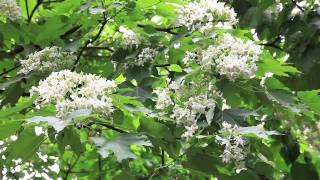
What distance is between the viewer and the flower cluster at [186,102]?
252 cm

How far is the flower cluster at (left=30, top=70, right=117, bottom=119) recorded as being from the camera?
7.36ft

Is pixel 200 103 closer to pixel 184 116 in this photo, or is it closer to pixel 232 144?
pixel 184 116

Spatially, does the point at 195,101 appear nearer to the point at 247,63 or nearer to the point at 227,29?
the point at 247,63

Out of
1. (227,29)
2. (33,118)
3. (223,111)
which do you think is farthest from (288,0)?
(33,118)

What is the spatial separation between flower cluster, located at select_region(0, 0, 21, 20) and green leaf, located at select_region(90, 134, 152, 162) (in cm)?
154

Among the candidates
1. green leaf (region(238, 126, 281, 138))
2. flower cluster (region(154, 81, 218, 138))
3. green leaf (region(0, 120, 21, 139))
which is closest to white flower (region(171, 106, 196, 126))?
flower cluster (region(154, 81, 218, 138))

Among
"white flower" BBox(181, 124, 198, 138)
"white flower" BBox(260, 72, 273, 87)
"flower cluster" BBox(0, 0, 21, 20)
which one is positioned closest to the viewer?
"white flower" BBox(181, 124, 198, 138)

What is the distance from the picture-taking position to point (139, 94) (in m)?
2.88

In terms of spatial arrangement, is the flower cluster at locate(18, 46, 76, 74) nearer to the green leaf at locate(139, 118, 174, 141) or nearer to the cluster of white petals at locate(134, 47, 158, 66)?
the cluster of white petals at locate(134, 47, 158, 66)

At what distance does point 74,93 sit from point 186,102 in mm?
576

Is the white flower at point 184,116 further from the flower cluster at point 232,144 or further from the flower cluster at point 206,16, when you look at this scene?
the flower cluster at point 206,16

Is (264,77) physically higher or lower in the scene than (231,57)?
lower

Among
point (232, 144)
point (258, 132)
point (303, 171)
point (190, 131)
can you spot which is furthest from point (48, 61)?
point (303, 171)

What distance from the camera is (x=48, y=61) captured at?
3.06 metres
